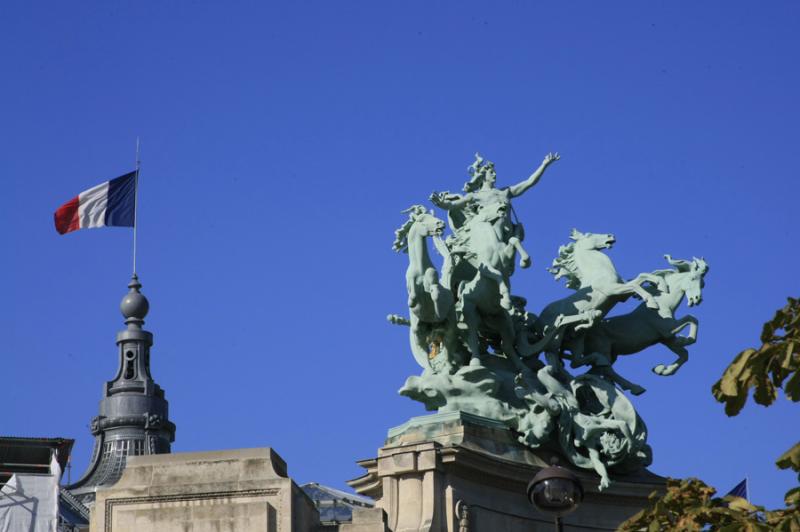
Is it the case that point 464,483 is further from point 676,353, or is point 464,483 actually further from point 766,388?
point 766,388

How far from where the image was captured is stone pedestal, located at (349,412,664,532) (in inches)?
1635

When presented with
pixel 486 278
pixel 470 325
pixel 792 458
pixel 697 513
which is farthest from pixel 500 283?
pixel 792 458

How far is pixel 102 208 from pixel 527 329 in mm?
22409

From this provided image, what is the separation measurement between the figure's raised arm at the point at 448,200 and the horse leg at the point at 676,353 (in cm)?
566

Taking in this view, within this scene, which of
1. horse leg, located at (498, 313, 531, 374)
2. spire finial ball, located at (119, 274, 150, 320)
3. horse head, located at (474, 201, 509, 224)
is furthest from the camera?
spire finial ball, located at (119, 274, 150, 320)

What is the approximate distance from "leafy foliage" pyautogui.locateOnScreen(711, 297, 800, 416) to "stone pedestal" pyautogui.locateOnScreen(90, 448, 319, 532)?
14.3 metres

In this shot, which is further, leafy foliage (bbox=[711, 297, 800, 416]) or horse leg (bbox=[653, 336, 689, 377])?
horse leg (bbox=[653, 336, 689, 377])

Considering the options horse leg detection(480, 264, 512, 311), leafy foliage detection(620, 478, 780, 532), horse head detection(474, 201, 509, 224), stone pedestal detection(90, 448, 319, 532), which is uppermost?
horse head detection(474, 201, 509, 224)

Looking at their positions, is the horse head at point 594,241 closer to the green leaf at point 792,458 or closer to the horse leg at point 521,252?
the horse leg at point 521,252

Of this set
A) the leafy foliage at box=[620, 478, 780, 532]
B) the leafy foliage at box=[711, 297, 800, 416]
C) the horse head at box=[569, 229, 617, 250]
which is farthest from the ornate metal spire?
the leafy foliage at box=[711, 297, 800, 416]

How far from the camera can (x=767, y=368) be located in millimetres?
23656

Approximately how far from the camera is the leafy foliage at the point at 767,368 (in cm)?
2339

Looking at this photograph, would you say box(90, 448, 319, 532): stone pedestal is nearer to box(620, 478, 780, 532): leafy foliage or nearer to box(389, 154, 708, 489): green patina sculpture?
box(389, 154, 708, 489): green patina sculpture

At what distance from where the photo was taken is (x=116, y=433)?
3711 inches
